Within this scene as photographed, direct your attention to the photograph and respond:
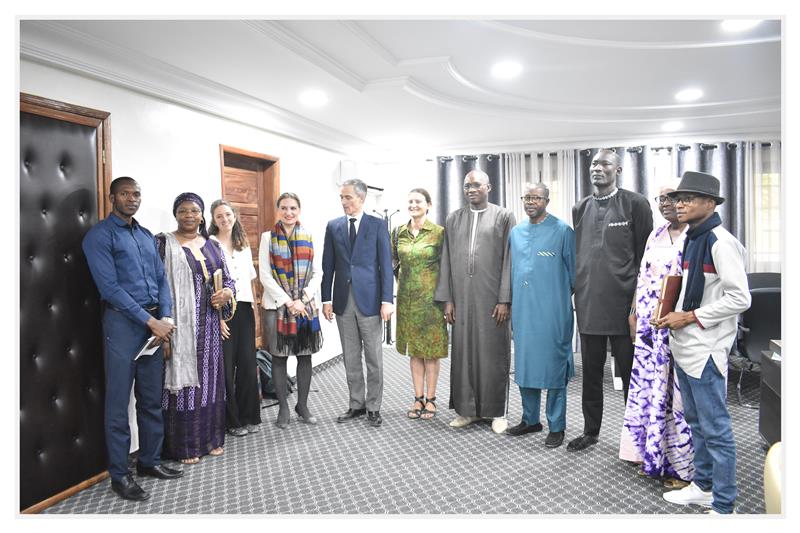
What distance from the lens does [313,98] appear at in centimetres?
351

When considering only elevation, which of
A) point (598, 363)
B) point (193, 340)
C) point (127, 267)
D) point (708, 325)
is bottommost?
point (598, 363)

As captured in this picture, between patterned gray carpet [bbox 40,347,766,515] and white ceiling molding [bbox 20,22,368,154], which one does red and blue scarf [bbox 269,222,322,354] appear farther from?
white ceiling molding [bbox 20,22,368,154]

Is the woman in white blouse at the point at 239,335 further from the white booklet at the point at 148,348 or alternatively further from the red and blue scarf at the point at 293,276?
the white booklet at the point at 148,348

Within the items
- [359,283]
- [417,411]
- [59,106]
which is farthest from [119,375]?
[417,411]

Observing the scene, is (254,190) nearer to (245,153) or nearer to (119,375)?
(245,153)

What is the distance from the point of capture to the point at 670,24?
2.60m

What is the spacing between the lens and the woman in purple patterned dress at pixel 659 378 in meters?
2.17

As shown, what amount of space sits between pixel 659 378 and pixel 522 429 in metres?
0.94

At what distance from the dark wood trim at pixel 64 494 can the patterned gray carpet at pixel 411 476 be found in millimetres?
29

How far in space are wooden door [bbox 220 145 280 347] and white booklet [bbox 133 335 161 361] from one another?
1.55 m

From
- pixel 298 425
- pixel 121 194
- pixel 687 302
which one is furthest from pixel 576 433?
pixel 121 194

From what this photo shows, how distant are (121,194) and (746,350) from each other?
12.4 feet

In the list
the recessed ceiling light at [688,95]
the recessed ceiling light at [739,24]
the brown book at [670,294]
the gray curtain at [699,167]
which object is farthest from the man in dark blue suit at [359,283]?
the gray curtain at [699,167]

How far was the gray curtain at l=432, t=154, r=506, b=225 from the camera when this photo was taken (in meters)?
5.73
